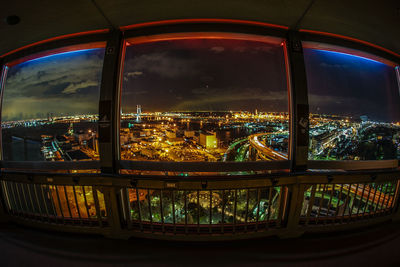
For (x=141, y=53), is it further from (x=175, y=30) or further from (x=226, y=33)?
(x=226, y=33)

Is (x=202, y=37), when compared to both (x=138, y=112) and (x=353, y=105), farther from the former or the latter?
(x=353, y=105)

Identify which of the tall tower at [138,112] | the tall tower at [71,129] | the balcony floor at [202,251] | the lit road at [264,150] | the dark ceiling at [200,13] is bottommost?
the balcony floor at [202,251]

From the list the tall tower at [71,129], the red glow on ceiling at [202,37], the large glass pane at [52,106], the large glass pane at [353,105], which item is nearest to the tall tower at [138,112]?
the large glass pane at [52,106]

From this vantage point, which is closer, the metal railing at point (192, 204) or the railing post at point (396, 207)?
the metal railing at point (192, 204)

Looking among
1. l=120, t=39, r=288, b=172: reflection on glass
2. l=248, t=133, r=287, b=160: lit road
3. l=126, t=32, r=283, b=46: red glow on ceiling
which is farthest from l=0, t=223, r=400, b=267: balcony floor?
l=126, t=32, r=283, b=46: red glow on ceiling

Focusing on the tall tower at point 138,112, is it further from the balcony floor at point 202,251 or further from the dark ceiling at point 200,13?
the balcony floor at point 202,251

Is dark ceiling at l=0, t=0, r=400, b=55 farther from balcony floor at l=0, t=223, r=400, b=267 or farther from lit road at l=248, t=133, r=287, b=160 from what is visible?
balcony floor at l=0, t=223, r=400, b=267

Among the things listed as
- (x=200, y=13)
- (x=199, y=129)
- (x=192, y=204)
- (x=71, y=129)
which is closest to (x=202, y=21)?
(x=200, y=13)
